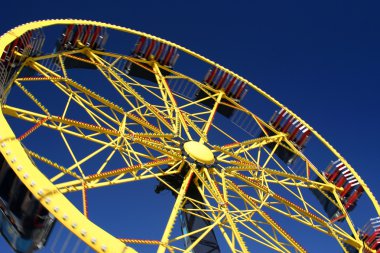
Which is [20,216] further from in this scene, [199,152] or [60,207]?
[199,152]

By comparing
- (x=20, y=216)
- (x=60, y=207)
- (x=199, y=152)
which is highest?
(x=60, y=207)

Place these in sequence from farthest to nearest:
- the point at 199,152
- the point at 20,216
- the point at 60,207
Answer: the point at 199,152 < the point at 20,216 < the point at 60,207

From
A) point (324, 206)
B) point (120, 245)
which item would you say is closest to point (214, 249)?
point (120, 245)

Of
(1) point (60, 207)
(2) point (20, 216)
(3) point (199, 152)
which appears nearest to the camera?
(1) point (60, 207)

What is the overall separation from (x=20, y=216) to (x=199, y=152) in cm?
1002

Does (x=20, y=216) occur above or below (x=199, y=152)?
below

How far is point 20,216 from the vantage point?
12797 millimetres

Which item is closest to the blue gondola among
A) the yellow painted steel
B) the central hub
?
the yellow painted steel

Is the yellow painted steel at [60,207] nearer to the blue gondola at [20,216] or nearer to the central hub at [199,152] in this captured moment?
the blue gondola at [20,216]

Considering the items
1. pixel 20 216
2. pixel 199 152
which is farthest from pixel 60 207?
pixel 199 152

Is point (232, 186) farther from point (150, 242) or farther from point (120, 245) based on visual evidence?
point (120, 245)

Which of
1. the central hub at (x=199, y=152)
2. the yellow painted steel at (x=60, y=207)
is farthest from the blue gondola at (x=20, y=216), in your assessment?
the central hub at (x=199, y=152)

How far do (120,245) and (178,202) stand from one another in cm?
653

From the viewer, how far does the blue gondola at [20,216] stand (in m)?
12.4
